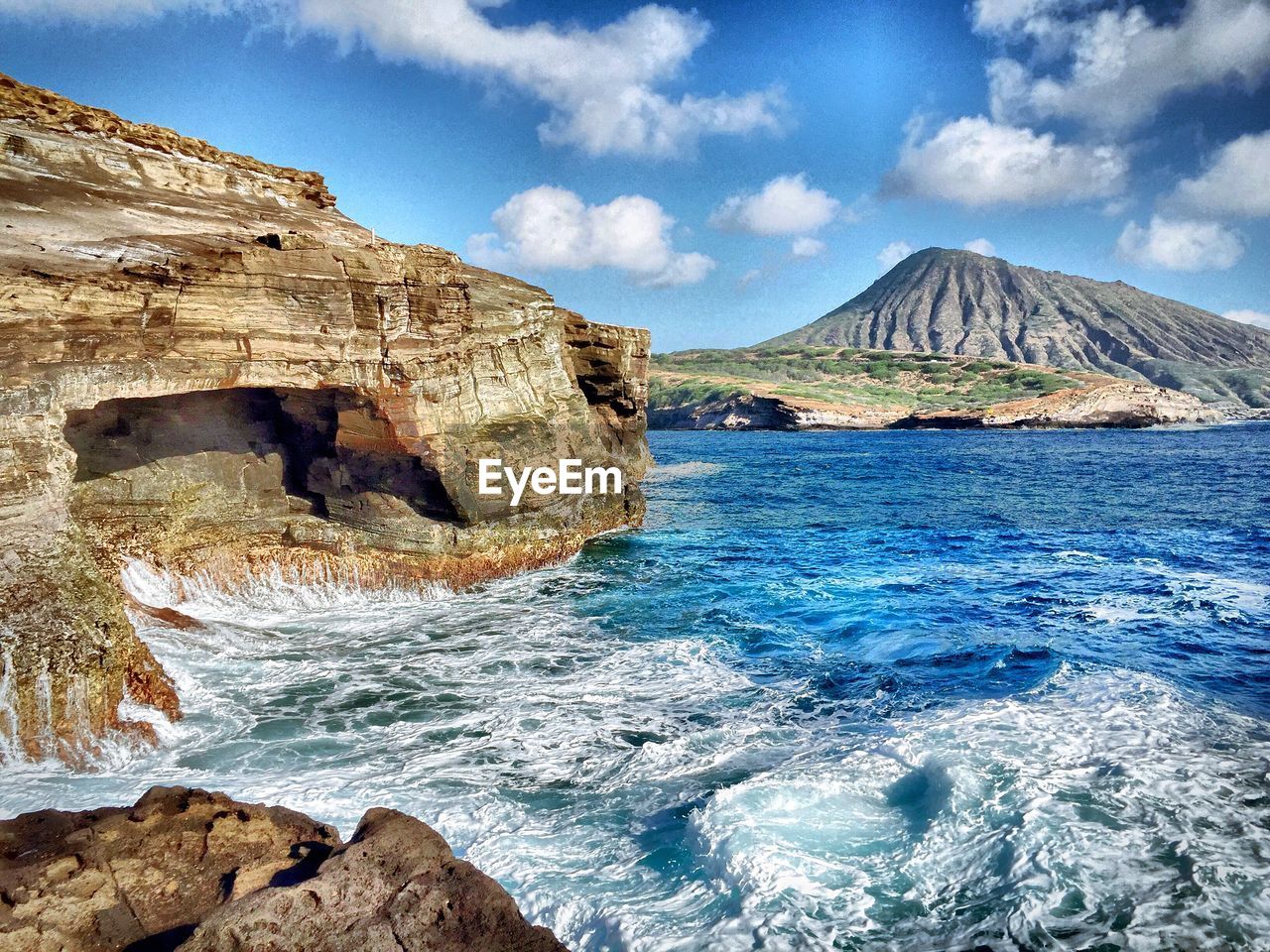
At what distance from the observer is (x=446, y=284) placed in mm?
15789

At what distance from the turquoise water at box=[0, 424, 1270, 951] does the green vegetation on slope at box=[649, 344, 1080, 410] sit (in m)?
105

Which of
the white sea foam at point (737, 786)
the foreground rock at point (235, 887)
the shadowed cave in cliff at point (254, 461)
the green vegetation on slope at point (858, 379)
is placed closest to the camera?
the foreground rock at point (235, 887)

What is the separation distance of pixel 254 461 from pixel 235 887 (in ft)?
40.1

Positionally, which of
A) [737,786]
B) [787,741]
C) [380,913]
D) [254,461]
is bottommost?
[787,741]

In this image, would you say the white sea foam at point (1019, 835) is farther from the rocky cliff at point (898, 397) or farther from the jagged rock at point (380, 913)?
the rocky cliff at point (898, 397)

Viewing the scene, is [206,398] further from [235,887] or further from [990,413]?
[990,413]

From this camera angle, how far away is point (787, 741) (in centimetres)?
900

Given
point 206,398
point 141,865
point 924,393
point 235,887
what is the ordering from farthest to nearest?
point 924,393 < point 206,398 < point 141,865 < point 235,887

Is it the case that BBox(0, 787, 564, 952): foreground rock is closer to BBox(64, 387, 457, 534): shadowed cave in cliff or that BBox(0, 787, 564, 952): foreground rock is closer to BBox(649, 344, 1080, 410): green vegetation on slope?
BBox(64, 387, 457, 534): shadowed cave in cliff

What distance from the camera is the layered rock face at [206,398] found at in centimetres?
926

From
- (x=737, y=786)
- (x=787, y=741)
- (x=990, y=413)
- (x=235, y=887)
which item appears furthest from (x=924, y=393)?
(x=235, y=887)

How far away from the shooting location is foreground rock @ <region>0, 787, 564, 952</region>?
4.25 metres

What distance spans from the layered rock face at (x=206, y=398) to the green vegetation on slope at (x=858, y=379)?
105243 millimetres

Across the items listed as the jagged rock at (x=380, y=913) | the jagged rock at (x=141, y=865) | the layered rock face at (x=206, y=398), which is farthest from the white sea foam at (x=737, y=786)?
the layered rock face at (x=206, y=398)
